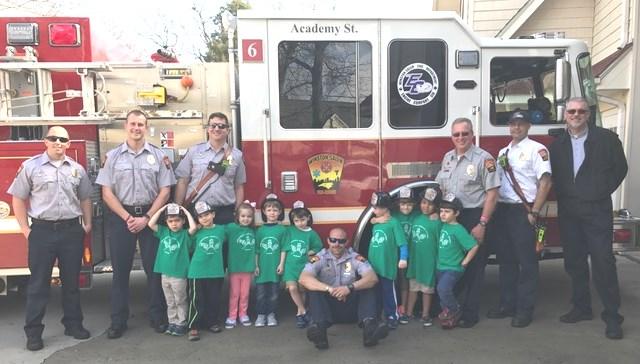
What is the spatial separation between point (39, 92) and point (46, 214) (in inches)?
47.4

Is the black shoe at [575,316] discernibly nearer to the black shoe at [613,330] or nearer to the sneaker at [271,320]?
the black shoe at [613,330]

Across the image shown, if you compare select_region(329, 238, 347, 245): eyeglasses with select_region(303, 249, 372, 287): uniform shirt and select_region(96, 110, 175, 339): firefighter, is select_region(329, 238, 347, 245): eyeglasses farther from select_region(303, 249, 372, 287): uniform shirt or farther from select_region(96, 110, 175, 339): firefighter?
select_region(96, 110, 175, 339): firefighter

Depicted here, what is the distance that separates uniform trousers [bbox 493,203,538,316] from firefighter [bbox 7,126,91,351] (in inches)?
144

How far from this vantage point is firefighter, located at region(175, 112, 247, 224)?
4.71 meters

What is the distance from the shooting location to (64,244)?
4.46 m

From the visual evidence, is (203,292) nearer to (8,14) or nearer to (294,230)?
(294,230)

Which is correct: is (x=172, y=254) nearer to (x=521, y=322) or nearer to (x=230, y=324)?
(x=230, y=324)

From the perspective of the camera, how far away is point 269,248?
15.8 ft

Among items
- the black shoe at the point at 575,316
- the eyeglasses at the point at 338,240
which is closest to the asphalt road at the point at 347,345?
the black shoe at the point at 575,316

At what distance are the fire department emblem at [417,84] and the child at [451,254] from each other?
3.03 feet

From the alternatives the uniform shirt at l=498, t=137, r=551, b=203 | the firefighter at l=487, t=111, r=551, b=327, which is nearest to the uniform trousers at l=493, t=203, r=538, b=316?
the firefighter at l=487, t=111, r=551, b=327

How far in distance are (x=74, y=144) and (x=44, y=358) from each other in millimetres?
1743

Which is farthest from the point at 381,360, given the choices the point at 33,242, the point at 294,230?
the point at 33,242

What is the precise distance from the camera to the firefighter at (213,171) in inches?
186
